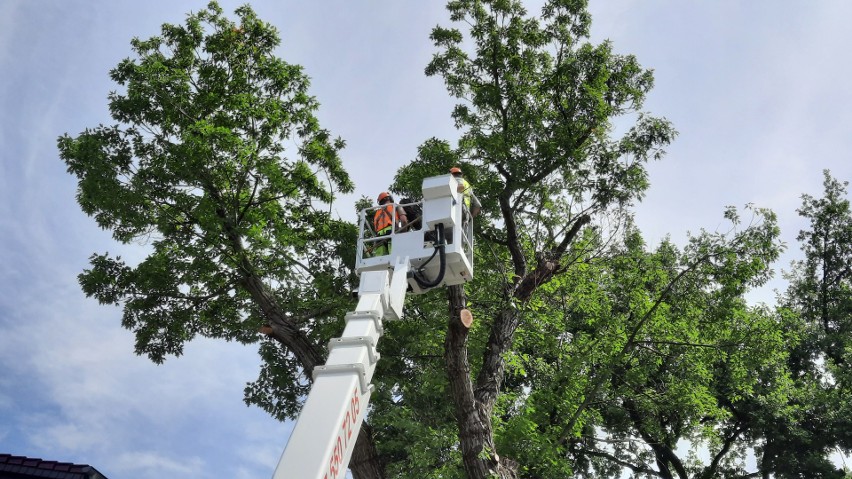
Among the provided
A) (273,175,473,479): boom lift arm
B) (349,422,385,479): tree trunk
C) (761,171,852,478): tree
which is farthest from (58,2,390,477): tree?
(761,171,852,478): tree

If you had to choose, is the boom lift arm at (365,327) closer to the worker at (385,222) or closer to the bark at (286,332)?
the worker at (385,222)

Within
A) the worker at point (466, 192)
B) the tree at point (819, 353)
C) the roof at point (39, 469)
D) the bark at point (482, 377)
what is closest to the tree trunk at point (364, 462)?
the bark at point (482, 377)

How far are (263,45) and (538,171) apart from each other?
241 inches

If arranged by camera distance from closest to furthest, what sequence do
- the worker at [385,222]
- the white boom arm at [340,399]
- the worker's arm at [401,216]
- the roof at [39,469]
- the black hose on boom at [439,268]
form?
the white boom arm at [340,399]
the black hose on boom at [439,268]
the worker at [385,222]
the worker's arm at [401,216]
the roof at [39,469]

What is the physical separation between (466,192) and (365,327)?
293 cm

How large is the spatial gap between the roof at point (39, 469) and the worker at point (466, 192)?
7.41 meters

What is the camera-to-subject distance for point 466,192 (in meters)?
8.20

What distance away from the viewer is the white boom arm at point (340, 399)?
453 cm

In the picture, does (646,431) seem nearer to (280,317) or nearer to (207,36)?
(280,317)

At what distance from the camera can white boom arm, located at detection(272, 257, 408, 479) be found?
4.53 metres

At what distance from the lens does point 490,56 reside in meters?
12.9

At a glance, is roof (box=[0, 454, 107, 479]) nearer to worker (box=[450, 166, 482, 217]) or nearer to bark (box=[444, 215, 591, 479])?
bark (box=[444, 215, 591, 479])

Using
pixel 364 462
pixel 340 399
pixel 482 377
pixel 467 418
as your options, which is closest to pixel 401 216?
pixel 467 418

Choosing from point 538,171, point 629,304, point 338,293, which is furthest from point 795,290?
point 338,293
